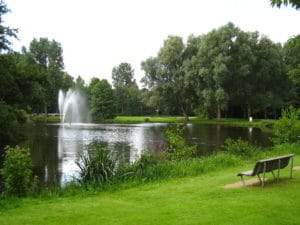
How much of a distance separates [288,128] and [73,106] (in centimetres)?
5635

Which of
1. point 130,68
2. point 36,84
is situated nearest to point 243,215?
point 36,84

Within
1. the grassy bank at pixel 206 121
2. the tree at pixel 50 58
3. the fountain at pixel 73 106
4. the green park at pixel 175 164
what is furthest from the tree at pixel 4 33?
the tree at pixel 50 58

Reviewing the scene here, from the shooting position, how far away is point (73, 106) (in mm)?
71812

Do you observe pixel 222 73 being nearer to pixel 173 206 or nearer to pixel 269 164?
pixel 269 164

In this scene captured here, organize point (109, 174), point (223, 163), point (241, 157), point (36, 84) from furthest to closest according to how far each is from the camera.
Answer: point (36, 84), point (241, 157), point (223, 163), point (109, 174)

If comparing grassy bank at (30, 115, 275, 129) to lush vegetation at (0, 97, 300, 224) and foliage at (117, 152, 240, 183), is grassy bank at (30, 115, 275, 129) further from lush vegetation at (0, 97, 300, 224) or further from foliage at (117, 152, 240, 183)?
lush vegetation at (0, 97, 300, 224)

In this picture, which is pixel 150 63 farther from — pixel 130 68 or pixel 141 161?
pixel 130 68

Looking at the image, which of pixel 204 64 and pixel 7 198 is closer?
pixel 7 198

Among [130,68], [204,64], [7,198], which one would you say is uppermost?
[130,68]

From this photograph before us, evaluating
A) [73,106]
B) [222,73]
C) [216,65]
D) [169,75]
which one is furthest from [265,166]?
[73,106]

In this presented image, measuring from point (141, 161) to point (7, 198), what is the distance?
5.02 meters

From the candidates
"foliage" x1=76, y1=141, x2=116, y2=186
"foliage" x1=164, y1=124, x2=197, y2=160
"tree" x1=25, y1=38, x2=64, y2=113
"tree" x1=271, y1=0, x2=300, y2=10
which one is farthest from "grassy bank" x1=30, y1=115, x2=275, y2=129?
"tree" x1=271, y1=0, x2=300, y2=10

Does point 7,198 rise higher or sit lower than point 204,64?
lower

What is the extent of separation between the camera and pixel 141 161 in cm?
1311
